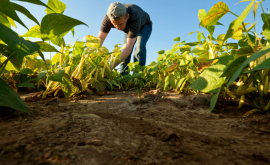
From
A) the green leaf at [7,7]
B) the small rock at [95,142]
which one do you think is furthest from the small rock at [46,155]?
the green leaf at [7,7]

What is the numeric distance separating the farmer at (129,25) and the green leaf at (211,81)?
197 cm

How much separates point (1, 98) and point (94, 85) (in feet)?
4.16

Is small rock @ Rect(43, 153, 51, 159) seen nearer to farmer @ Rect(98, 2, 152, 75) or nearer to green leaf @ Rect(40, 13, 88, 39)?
green leaf @ Rect(40, 13, 88, 39)

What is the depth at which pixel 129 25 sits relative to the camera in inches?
132

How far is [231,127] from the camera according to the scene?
2.40 ft

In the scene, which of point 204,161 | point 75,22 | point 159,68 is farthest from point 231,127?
point 159,68

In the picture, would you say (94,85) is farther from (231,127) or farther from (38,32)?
(231,127)

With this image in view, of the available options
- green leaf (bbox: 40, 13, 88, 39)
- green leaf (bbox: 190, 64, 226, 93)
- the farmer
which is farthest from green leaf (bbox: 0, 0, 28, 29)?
the farmer

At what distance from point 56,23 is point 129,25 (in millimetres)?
2725

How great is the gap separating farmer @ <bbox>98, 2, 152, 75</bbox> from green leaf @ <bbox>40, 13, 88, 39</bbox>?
1875 mm

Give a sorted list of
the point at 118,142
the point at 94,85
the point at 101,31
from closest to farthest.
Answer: the point at 118,142 → the point at 94,85 → the point at 101,31

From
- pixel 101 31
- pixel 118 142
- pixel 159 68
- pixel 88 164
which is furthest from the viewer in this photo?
pixel 101 31

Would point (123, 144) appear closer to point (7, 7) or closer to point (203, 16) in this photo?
point (7, 7)

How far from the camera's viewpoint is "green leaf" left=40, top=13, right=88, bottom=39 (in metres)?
0.77
